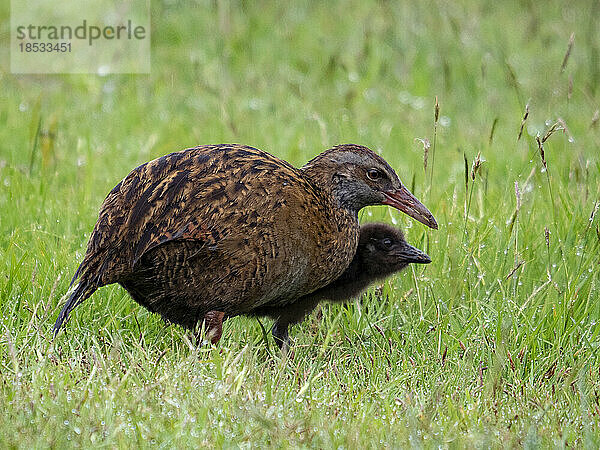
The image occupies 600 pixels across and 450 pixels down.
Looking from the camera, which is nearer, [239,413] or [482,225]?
[239,413]

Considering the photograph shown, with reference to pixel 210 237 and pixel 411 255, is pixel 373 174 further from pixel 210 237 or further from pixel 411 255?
pixel 210 237

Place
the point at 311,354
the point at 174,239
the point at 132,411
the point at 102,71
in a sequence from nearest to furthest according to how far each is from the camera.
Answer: the point at 132,411
the point at 174,239
the point at 311,354
the point at 102,71

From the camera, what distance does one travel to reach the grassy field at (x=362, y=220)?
3.59 meters

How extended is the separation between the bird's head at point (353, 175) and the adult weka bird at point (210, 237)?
195 millimetres

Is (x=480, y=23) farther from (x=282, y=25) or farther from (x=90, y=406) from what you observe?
(x=90, y=406)

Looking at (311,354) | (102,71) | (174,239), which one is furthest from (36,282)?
(102,71)

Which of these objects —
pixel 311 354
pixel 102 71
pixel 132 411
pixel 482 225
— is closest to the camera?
pixel 132 411

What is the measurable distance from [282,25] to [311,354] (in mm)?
6038

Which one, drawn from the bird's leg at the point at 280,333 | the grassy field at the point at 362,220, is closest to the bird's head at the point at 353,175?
the grassy field at the point at 362,220

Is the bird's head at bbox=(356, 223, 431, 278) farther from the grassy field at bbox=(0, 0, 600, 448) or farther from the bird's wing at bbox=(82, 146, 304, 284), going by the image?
the bird's wing at bbox=(82, 146, 304, 284)

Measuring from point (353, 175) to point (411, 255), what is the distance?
1.92 ft

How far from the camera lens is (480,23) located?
33.6ft

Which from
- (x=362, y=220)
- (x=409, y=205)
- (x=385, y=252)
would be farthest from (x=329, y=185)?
(x=362, y=220)

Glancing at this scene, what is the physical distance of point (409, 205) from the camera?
4.84m
